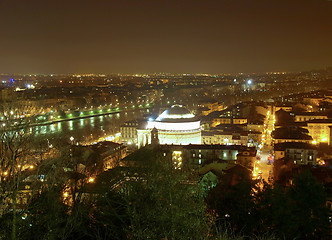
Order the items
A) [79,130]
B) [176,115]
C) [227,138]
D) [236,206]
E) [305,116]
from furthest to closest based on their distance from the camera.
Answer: [79,130], [305,116], [176,115], [227,138], [236,206]

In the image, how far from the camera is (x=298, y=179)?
5848 mm

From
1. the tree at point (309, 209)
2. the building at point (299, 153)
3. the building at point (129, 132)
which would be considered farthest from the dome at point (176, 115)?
the tree at point (309, 209)

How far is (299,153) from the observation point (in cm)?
1197

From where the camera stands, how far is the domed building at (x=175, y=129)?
17312mm

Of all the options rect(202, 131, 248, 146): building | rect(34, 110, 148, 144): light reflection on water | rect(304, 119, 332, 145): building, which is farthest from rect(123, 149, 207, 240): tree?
rect(304, 119, 332, 145): building

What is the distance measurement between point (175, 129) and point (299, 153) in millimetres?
7256

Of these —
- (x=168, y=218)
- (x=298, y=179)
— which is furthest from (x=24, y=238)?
(x=298, y=179)

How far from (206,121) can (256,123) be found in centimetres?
365

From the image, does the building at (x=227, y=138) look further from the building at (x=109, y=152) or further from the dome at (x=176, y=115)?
the building at (x=109, y=152)

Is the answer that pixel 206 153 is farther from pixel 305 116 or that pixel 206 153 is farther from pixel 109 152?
pixel 305 116

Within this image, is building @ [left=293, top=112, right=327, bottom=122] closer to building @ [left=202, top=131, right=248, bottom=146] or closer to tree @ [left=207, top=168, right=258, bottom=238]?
building @ [left=202, top=131, right=248, bottom=146]

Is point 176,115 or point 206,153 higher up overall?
point 176,115

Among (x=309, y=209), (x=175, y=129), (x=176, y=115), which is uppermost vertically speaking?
(x=309, y=209)

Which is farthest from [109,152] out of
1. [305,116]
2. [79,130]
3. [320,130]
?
[305,116]
